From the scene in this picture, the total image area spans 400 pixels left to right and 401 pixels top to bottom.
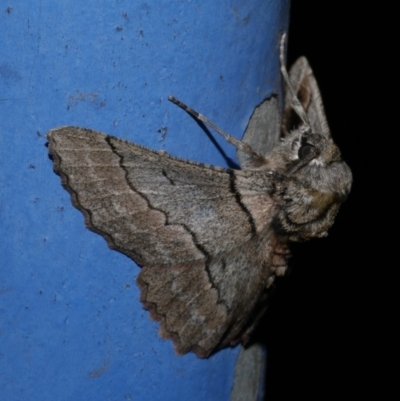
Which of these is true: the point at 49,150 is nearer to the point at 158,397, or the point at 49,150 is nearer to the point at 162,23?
the point at 162,23

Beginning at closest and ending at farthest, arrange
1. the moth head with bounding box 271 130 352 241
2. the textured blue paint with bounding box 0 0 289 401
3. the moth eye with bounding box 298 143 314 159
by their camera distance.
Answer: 1. the textured blue paint with bounding box 0 0 289 401
2. the moth head with bounding box 271 130 352 241
3. the moth eye with bounding box 298 143 314 159

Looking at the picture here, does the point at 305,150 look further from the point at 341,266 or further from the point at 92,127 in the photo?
the point at 341,266

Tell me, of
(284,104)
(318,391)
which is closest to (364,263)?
(318,391)

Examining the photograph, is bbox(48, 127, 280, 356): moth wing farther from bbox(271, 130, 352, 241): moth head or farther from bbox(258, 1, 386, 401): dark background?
bbox(258, 1, 386, 401): dark background

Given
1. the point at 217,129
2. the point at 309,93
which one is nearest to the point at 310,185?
the point at 217,129

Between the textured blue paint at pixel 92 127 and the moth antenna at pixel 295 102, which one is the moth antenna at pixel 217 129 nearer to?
the textured blue paint at pixel 92 127

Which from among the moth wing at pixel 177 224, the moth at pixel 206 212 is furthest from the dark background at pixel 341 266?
the moth wing at pixel 177 224

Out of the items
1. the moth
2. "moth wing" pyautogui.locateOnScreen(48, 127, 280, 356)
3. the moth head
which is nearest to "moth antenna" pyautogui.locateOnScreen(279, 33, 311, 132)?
the moth
